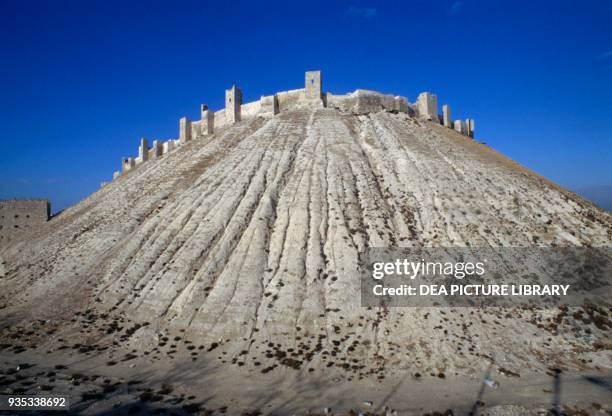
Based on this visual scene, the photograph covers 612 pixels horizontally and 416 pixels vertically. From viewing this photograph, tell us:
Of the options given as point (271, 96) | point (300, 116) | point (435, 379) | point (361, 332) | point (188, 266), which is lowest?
point (435, 379)

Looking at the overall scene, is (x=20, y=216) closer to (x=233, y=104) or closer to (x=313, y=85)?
(x=233, y=104)

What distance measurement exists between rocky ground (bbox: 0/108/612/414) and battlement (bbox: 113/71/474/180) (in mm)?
5472

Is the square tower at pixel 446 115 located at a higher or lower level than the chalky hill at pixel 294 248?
higher

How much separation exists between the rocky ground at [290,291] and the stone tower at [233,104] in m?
7.49

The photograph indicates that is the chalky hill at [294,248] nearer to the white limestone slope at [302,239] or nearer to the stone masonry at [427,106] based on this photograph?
the white limestone slope at [302,239]

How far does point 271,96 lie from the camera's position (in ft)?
138

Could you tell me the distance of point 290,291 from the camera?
21.5 metres

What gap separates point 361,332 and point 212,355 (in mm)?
7018

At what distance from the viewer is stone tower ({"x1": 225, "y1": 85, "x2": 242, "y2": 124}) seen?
141 feet

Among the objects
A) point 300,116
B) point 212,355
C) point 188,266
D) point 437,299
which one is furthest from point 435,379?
point 300,116

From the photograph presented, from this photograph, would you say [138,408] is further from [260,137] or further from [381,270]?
[260,137]

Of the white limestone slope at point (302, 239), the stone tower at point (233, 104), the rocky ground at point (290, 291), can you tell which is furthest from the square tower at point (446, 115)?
the stone tower at point (233, 104)

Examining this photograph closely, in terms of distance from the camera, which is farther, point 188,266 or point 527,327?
point 188,266

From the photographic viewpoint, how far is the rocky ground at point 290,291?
1596 cm
